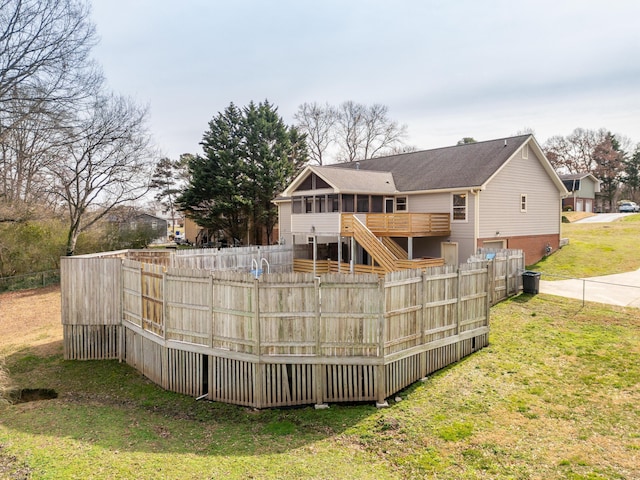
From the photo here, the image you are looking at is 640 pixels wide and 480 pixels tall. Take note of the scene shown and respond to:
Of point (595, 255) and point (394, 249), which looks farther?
point (595, 255)

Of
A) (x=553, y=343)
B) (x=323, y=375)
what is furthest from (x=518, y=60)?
(x=323, y=375)

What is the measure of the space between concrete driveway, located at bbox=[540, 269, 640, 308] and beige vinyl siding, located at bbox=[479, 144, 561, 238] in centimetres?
439

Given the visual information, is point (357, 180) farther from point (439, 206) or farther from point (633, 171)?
point (633, 171)

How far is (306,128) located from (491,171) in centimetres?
3604

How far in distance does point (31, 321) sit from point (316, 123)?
4183 cm

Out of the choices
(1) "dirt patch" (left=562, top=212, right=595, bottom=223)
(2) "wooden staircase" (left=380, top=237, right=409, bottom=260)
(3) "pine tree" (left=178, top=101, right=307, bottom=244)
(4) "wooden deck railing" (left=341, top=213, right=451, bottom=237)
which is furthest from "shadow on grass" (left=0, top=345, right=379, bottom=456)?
(1) "dirt patch" (left=562, top=212, right=595, bottom=223)

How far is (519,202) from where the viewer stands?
864 inches

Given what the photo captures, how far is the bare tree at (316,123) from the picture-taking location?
172 ft

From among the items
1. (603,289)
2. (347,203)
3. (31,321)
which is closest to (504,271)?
(603,289)

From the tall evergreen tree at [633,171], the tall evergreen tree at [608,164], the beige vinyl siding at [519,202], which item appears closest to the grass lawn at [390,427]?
the beige vinyl siding at [519,202]

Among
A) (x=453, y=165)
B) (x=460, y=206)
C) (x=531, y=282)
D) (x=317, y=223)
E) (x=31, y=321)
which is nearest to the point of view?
(x=531, y=282)

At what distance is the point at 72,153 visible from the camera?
26.5 m

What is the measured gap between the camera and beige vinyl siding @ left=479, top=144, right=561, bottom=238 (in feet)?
67.2

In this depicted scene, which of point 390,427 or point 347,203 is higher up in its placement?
point 347,203
